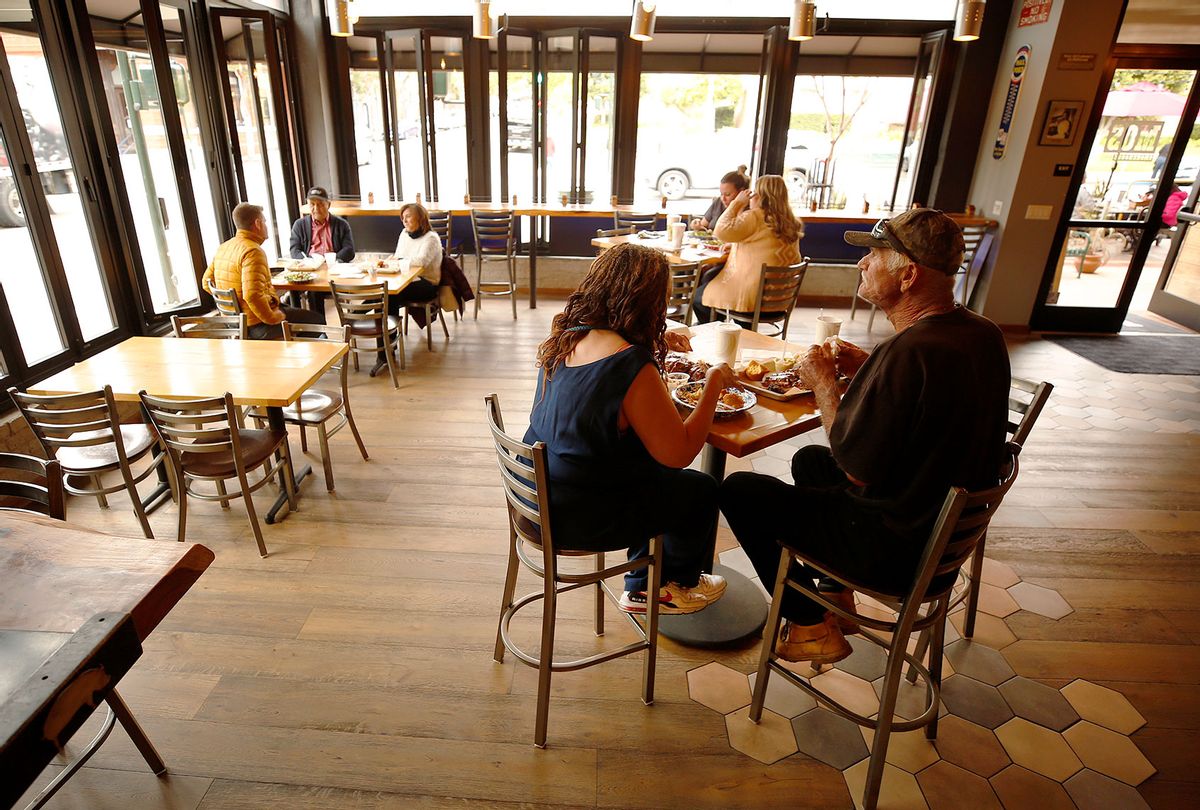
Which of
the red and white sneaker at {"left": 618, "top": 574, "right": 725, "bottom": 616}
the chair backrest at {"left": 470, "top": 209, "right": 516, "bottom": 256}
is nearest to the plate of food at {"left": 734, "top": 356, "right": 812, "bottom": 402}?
the red and white sneaker at {"left": 618, "top": 574, "right": 725, "bottom": 616}

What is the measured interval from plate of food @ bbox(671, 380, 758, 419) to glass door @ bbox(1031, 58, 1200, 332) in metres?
5.34

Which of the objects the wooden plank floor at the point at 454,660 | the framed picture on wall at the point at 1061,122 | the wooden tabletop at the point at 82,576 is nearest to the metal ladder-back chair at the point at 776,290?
the wooden plank floor at the point at 454,660

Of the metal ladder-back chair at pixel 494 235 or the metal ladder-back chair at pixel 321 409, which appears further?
the metal ladder-back chair at pixel 494 235

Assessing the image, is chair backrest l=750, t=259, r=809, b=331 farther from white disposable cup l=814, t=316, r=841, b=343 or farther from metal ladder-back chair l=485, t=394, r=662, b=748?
metal ladder-back chair l=485, t=394, r=662, b=748

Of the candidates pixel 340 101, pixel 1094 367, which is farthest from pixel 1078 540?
pixel 340 101

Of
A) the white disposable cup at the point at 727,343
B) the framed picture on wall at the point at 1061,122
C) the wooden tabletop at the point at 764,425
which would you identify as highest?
the framed picture on wall at the point at 1061,122

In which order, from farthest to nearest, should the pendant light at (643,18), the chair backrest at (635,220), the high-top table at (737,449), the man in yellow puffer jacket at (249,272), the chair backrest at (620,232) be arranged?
1. the chair backrest at (635,220)
2. the chair backrest at (620,232)
3. the pendant light at (643,18)
4. the man in yellow puffer jacket at (249,272)
5. the high-top table at (737,449)

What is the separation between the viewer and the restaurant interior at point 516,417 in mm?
1833

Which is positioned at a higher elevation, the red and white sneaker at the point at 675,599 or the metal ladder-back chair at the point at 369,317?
the metal ladder-back chair at the point at 369,317

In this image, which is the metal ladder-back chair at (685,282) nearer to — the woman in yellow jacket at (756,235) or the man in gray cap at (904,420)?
the woman in yellow jacket at (756,235)

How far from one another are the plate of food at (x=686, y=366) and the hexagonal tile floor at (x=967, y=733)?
991mm

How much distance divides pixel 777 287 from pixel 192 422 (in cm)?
328

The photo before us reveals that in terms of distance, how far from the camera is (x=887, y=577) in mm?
1685

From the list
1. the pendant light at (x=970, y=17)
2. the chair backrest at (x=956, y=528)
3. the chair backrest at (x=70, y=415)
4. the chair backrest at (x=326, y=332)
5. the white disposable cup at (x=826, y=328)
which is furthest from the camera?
the pendant light at (x=970, y=17)
